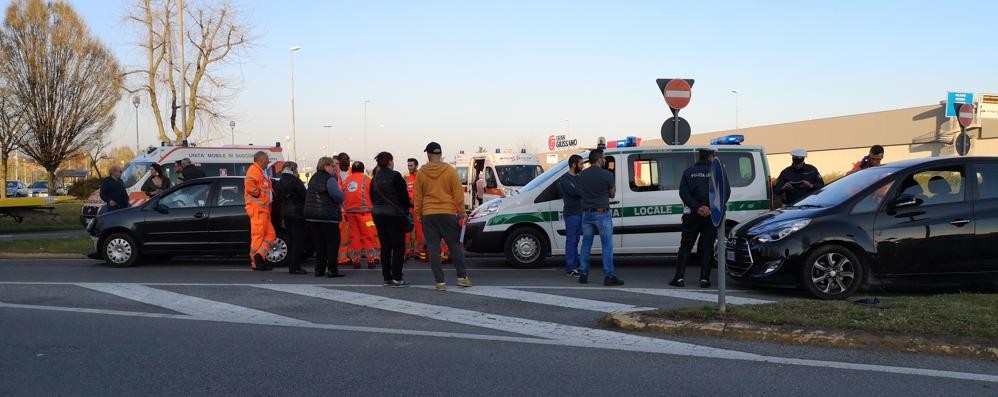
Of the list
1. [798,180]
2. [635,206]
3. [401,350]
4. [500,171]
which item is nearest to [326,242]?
[635,206]

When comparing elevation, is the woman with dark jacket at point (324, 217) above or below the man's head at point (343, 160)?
below

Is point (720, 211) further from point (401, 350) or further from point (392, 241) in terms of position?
point (392, 241)

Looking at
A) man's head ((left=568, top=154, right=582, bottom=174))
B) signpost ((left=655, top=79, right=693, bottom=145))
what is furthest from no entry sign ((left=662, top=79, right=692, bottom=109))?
man's head ((left=568, top=154, right=582, bottom=174))

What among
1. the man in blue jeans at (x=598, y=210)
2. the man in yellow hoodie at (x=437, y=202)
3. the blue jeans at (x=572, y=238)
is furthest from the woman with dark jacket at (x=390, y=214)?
the blue jeans at (x=572, y=238)

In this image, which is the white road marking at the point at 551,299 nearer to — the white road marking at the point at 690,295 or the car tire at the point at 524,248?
the white road marking at the point at 690,295

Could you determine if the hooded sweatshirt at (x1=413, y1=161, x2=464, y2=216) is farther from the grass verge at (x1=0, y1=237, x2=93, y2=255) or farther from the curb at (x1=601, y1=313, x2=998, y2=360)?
the grass verge at (x1=0, y1=237, x2=93, y2=255)

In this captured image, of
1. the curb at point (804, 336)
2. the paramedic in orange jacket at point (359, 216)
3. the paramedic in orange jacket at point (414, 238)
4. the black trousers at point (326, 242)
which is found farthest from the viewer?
the paramedic in orange jacket at point (414, 238)

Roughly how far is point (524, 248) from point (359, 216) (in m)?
2.46

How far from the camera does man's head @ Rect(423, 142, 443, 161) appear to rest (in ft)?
29.1

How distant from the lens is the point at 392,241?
30.7 ft

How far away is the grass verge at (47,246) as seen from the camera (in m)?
14.2

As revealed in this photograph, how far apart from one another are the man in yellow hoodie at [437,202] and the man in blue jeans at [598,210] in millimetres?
1483

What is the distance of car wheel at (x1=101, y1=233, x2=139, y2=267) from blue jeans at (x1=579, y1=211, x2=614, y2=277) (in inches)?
266

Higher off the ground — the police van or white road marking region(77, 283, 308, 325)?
the police van
